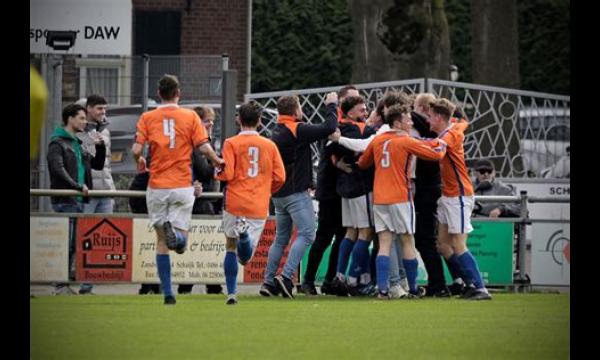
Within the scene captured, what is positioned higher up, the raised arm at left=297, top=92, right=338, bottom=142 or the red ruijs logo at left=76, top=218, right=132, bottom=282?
the raised arm at left=297, top=92, right=338, bottom=142

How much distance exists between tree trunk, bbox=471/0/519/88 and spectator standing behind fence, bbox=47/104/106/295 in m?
16.0

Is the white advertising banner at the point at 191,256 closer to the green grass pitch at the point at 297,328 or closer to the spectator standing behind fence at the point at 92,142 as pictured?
the spectator standing behind fence at the point at 92,142

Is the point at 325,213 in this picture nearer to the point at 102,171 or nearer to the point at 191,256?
the point at 191,256

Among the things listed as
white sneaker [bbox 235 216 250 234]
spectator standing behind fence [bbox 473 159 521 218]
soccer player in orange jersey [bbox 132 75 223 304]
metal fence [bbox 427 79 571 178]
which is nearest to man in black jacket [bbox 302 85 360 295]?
Answer: white sneaker [bbox 235 216 250 234]

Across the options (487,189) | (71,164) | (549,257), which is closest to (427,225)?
(549,257)

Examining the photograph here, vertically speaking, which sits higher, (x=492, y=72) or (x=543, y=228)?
(x=492, y=72)

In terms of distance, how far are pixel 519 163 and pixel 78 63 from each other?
7954mm

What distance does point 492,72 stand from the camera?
3259 centimetres

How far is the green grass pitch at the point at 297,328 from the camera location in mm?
10180

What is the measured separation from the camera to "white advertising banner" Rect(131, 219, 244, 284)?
1772 cm

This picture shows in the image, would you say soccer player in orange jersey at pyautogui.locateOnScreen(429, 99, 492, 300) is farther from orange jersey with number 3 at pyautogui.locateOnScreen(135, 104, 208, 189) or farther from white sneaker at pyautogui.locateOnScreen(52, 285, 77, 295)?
white sneaker at pyautogui.locateOnScreen(52, 285, 77, 295)
